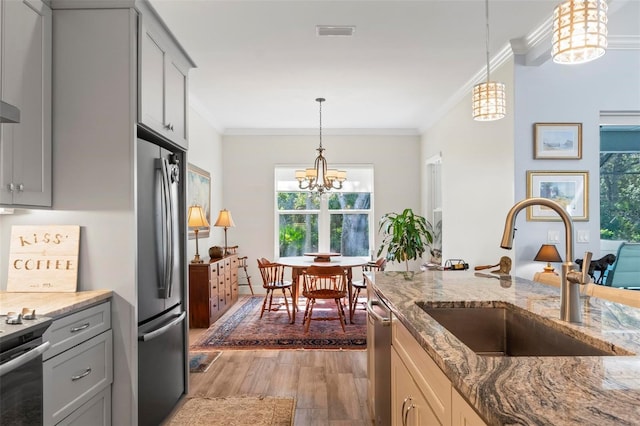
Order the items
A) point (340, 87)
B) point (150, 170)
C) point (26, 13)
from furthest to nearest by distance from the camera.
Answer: point (340, 87) → point (150, 170) → point (26, 13)

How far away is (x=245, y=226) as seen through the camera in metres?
7.10

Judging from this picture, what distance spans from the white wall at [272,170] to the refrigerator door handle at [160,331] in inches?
165

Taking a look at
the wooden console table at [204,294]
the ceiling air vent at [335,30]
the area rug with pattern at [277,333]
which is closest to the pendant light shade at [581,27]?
the ceiling air vent at [335,30]

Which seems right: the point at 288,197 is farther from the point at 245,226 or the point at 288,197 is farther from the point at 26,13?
the point at 26,13

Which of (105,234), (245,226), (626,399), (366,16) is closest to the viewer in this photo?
(626,399)

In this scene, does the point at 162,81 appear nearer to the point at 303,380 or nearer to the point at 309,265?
the point at 303,380

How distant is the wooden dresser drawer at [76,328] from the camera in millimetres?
1739

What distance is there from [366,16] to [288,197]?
4.41m

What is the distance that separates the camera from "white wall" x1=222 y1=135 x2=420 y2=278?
711cm

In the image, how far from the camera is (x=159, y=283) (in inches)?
99.2

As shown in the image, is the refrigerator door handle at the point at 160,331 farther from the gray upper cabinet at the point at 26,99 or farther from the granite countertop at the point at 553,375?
the granite countertop at the point at 553,375

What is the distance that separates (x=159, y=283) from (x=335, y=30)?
7.68 ft

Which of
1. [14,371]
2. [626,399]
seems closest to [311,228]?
[14,371]

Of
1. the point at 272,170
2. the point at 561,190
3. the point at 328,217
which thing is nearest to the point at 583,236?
the point at 561,190
